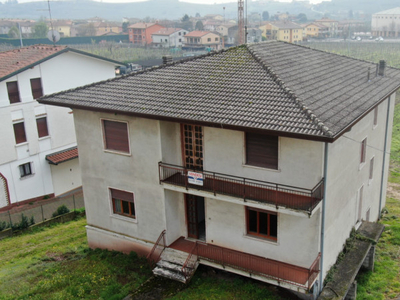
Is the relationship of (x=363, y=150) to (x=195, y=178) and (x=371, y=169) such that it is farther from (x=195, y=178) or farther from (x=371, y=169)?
(x=195, y=178)

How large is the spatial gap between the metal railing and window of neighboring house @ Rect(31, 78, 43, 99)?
59.9ft

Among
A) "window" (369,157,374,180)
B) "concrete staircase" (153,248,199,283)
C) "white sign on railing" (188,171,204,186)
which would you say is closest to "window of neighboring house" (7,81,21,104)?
"concrete staircase" (153,248,199,283)

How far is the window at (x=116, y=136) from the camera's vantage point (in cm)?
1686

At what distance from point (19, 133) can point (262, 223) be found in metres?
19.2

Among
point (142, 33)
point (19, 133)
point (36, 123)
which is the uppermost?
point (142, 33)

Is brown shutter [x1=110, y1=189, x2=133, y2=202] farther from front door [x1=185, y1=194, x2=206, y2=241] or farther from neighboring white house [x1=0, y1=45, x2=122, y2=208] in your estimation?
neighboring white house [x1=0, y1=45, x2=122, y2=208]

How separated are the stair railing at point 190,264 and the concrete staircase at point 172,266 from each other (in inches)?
1.5

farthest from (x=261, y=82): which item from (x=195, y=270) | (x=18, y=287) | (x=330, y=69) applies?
(x=18, y=287)

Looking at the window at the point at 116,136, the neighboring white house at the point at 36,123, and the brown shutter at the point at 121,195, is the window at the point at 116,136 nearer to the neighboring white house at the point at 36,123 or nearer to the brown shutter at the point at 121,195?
the brown shutter at the point at 121,195

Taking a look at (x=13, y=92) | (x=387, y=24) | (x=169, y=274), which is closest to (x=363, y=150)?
(x=169, y=274)

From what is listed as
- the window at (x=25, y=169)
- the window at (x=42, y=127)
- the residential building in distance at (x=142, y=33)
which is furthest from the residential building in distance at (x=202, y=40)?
the window at (x=25, y=169)

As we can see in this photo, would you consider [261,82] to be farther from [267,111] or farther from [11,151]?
[11,151]

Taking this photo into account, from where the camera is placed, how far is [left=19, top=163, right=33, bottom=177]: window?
28.9 m

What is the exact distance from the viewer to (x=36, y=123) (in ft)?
96.5
